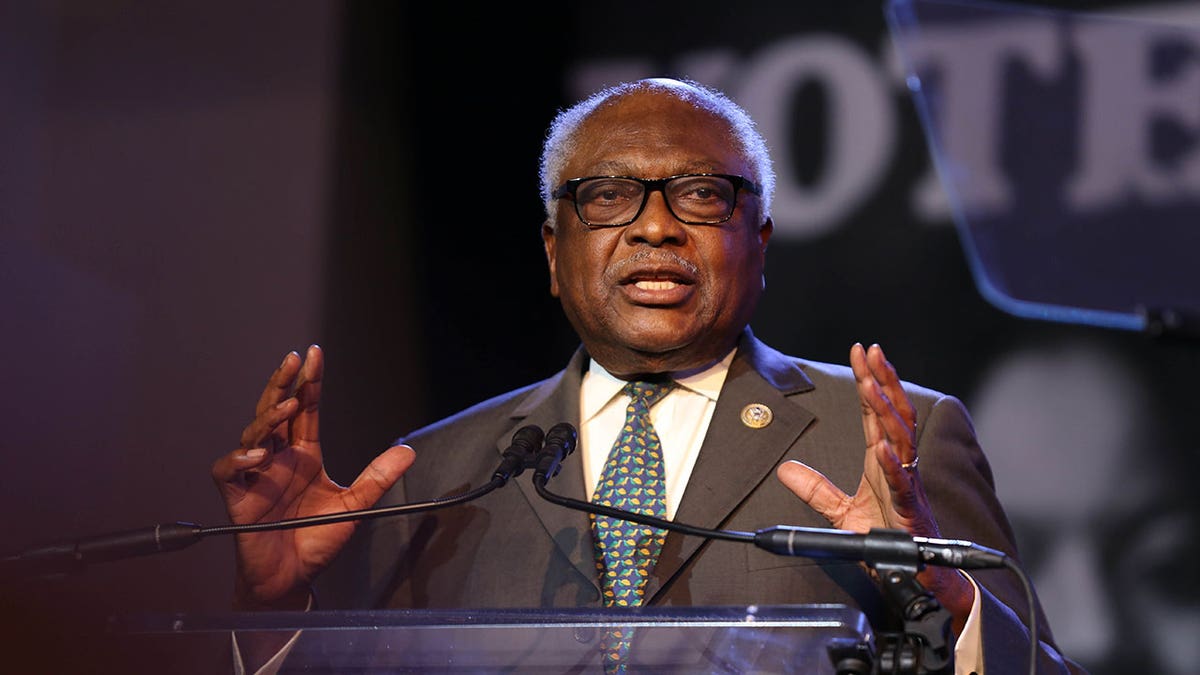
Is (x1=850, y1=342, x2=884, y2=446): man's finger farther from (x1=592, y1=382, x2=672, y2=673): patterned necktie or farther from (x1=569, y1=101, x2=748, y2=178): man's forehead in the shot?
(x1=569, y1=101, x2=748, y2=178): man's forehead

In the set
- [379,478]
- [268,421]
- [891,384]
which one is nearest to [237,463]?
[268,421]

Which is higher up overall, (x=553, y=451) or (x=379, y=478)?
(x=553, y=451)

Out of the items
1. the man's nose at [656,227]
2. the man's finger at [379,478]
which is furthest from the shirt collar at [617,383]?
the man's finger at [379,478]

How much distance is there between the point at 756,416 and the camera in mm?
2273

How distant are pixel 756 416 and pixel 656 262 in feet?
1.10

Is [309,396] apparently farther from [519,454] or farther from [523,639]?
[523,639]

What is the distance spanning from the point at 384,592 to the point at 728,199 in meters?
0.97

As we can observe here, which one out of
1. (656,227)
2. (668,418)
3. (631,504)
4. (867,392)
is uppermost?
(656,227)

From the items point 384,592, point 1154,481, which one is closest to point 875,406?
point 384,592

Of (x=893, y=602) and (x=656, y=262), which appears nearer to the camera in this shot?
(x=893, y=602)

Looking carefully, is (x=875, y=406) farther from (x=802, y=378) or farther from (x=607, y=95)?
(x=607, y=95)

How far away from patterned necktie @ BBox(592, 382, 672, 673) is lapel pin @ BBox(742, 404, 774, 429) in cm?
17

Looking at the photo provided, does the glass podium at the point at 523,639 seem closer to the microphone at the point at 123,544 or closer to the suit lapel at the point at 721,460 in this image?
the microphone at the point at 123,544

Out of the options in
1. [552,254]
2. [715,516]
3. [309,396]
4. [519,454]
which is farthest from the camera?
[552,254]
